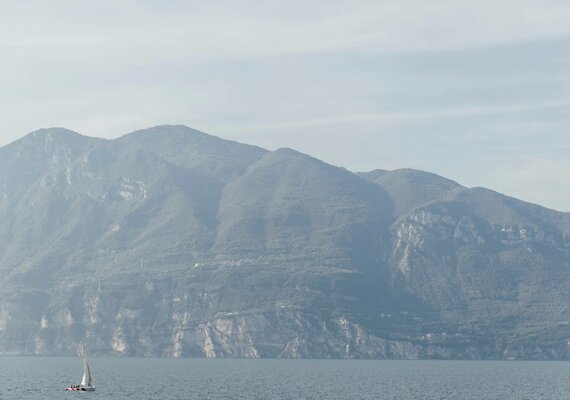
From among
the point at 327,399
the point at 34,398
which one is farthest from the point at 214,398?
the point at 34,398

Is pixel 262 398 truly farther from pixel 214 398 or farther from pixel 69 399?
pixel 69 399

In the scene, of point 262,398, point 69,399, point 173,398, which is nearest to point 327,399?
point 262,398

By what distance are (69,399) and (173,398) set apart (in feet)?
62.5

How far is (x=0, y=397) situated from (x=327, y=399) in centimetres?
6065

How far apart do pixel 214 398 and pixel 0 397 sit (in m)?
39.6

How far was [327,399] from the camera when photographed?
19900 centimetres

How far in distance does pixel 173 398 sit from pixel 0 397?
31.9 meters

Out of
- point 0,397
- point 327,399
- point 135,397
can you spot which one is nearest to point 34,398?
point 0,397

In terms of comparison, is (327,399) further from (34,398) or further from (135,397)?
(34,398)

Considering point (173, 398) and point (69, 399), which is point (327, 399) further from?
point (69, 399)

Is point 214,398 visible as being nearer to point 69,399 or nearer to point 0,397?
point 69,399

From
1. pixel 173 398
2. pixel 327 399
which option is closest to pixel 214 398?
pixel 173 398

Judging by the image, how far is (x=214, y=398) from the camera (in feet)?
650

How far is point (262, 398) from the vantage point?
7800 inches
